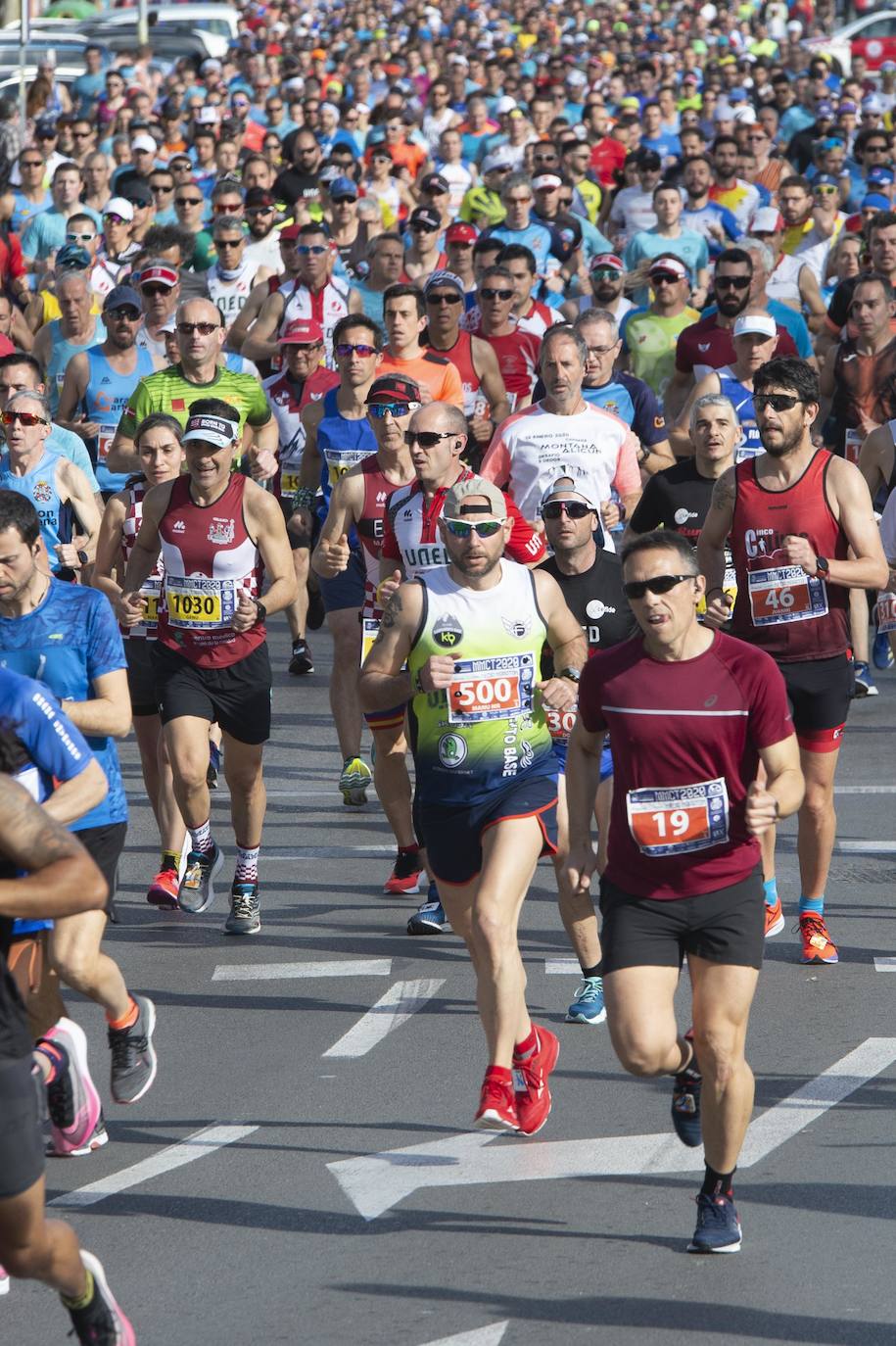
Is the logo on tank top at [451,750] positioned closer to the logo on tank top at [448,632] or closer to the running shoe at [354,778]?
the logo on tank top at [448,632]

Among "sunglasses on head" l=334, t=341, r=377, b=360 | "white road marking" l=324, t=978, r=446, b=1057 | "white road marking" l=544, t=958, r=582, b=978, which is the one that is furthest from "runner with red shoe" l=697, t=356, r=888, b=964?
"sunglasses on head" l=334, t=341, r=377, b=360

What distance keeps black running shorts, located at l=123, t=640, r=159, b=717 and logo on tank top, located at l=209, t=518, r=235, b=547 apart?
984 millimetres

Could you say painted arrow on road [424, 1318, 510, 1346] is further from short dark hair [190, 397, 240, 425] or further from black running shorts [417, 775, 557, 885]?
short dark hair [190, 397, 240, 425]

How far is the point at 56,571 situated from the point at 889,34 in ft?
92.7

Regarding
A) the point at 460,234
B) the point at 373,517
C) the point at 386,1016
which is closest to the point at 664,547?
the point at 386,1016

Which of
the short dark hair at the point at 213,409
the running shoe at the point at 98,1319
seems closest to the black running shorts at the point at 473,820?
the running shoe at the point at 98,1319

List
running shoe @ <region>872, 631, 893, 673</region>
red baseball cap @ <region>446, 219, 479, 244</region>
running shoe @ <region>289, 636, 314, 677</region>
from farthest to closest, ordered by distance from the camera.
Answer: red baseball cap @ <region>446, 219, 479, 244</region> < running shoe @ <region>289, 636, 314, 677</region> < running shoe @ <region>872, 631, 893, 673</region>

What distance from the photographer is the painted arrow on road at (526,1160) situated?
673 cm

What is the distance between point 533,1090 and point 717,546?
2.92 meters

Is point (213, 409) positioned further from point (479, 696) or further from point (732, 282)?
point (732, 282)

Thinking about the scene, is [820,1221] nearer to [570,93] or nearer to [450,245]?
[450,245]

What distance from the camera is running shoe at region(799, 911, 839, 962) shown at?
8.98m

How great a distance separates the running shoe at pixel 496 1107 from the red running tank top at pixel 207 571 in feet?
10.7

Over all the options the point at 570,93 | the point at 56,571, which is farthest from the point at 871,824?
the point at 570,93
